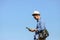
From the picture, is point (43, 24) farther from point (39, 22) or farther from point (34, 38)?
point (34, 38)

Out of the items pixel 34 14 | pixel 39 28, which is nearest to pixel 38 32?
pixel 39 28

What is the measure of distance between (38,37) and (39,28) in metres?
0.35

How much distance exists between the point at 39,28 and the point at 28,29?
42 cm

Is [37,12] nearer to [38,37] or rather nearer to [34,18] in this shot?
[34,18]

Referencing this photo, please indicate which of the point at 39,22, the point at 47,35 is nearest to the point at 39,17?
the point at 39,22

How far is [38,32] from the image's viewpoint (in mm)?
8430

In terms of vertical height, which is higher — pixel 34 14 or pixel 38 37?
pixel 34 14

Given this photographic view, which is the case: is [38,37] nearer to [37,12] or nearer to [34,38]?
[34,38]

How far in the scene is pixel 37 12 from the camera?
8422mm

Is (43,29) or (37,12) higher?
(37,12)

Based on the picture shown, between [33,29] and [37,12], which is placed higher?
[37,12]

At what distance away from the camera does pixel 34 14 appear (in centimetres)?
838

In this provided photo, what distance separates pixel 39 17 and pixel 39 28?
0.41 meters

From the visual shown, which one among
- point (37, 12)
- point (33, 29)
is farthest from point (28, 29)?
point (37, 12)
